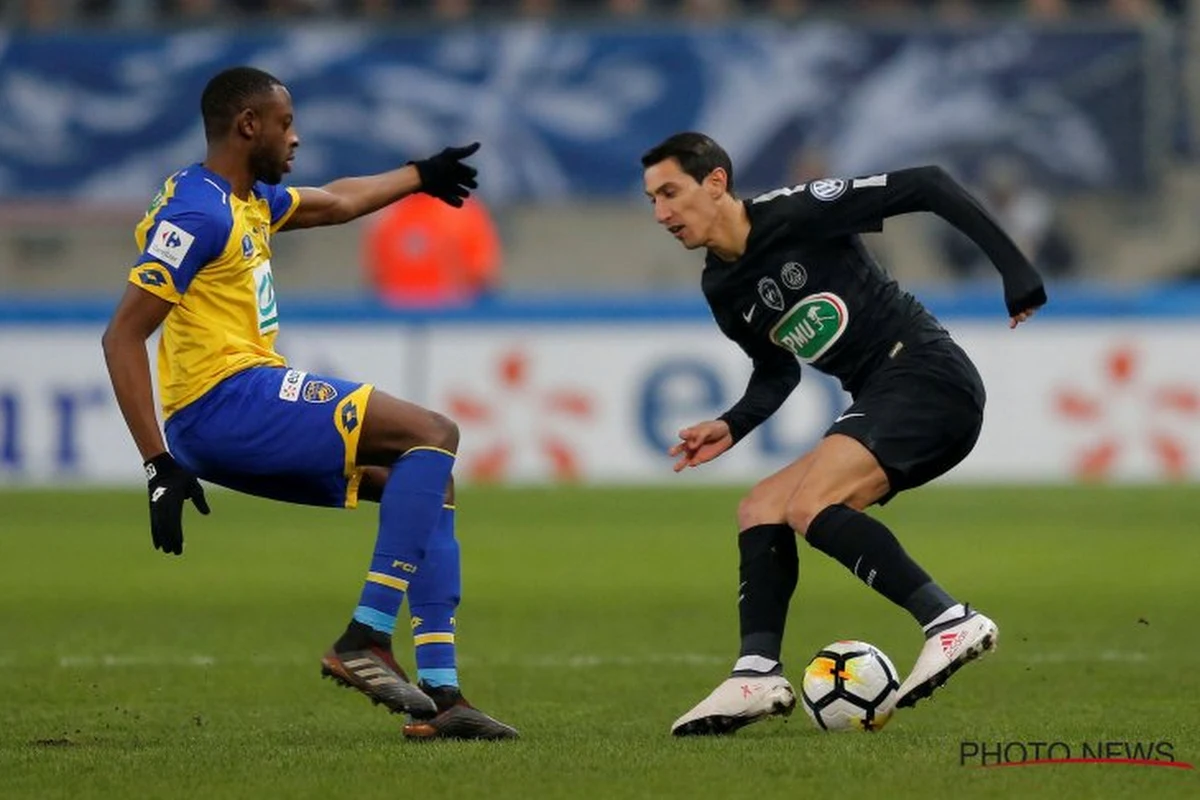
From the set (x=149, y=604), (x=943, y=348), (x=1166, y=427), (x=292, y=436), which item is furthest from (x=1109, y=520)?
(x=292, y=436)

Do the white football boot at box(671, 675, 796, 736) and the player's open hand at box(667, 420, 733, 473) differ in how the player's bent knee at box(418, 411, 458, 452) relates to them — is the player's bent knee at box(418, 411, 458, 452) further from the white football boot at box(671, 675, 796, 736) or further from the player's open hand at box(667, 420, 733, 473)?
the white football boot at box(671, 675, 796, 736)

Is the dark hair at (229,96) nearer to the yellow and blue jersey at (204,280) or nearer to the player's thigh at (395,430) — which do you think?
the yellow and blue jersey at (204,280)

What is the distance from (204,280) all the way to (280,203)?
55 centimetres

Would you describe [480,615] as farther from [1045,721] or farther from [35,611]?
[1045,721]

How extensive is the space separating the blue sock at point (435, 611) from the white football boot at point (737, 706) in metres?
0.71

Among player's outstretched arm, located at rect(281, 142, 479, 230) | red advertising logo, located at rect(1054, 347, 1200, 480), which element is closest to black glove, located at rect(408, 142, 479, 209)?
player's outstretched arm, located at rect(281, 142, 479, 230)

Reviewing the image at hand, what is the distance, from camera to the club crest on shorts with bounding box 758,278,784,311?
23.4 feet

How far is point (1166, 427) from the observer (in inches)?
678

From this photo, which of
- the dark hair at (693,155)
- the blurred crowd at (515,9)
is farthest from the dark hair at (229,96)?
the blurred crowd at (515,9)

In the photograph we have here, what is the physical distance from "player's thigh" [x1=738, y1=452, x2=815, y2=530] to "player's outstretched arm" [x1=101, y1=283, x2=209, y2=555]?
5.47 ft

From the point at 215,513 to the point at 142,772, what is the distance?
406 inches

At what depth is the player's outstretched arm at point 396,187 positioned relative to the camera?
753cm

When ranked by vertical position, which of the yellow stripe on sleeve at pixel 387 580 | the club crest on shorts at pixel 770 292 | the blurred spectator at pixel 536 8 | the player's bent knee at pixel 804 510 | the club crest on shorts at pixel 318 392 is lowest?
the yellow stripe on sleeve at pixel 387 580

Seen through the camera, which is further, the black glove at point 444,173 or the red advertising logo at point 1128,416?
the red advertising logo at point 1128,416
